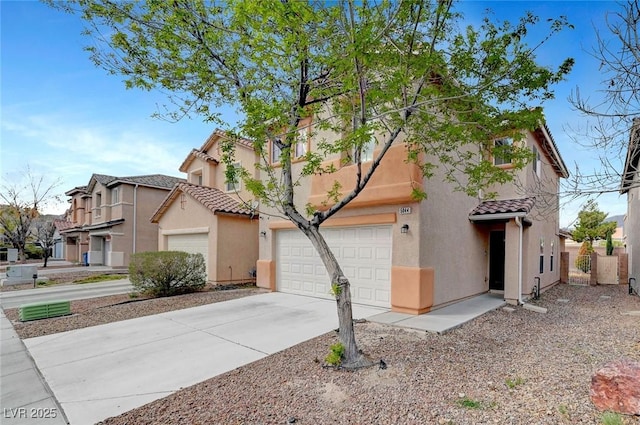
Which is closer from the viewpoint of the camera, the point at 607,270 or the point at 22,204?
the point at 607,270

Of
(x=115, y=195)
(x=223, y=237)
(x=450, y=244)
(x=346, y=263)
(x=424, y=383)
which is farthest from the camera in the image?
(x=115, y=195)

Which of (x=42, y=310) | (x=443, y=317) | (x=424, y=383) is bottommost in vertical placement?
(x=42, y=310)

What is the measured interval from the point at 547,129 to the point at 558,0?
8281 mm

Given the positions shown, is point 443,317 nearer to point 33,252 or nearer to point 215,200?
point 215,200

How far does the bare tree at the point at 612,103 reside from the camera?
4824 millimetres

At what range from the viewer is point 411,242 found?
916cm

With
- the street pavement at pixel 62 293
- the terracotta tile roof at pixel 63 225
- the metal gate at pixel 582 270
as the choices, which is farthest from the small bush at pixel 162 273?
the terracotta tile roof at pixel 63 225

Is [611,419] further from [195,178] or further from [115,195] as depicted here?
[115,195]

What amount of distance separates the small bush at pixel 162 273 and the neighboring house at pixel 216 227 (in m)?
1.92

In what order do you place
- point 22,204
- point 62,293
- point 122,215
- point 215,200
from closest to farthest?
point 62,293 < point 215,200 < point 122,215 < point 22,204

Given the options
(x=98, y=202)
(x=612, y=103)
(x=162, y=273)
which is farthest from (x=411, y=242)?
(x=98, y=202)

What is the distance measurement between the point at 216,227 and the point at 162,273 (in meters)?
3.35

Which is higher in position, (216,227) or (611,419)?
(216,227)

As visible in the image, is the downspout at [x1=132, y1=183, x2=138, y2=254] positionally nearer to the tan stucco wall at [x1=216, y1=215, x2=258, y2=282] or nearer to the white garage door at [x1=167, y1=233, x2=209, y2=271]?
the white garage door at [x1=167, y1=233, x2=209, y2=271]
